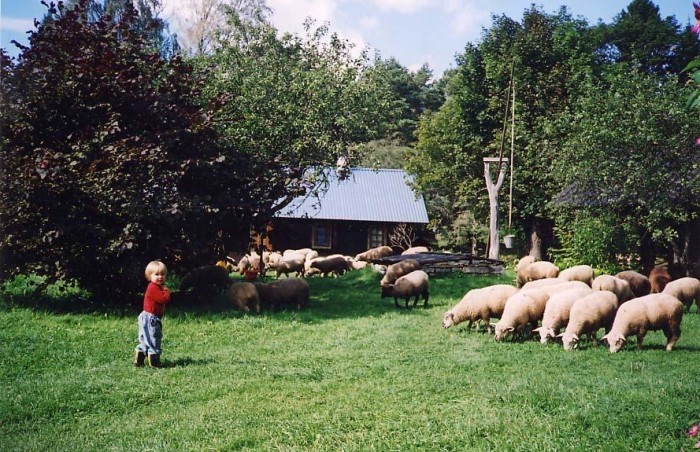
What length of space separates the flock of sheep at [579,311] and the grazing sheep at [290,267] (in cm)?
1176

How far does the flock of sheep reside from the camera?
A: 941 centimetres

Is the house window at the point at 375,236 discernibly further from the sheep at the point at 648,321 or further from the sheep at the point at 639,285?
the sheep at the point at 648,321

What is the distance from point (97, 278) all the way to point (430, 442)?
9.33 m

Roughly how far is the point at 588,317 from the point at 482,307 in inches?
83.1

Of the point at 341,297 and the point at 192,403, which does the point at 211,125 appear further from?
the point at 192,403

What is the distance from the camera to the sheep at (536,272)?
57.2ft

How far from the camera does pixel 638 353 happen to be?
29.9ft

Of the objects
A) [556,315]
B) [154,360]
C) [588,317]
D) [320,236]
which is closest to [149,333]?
[154,360]

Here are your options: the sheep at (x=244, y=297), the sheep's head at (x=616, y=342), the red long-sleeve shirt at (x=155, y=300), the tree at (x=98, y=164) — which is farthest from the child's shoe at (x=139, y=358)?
the sheep's head at (x=616, y=342)

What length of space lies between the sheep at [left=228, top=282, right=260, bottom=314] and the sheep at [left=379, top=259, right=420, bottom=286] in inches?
168

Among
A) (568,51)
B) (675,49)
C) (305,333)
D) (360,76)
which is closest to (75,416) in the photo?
(305,333)

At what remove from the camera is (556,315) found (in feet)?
33.5

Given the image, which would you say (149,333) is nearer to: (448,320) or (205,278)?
(448,320)

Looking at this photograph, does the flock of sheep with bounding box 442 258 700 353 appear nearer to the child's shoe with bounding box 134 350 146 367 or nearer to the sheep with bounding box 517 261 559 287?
the sheep with bounding box 517 261 559 287
